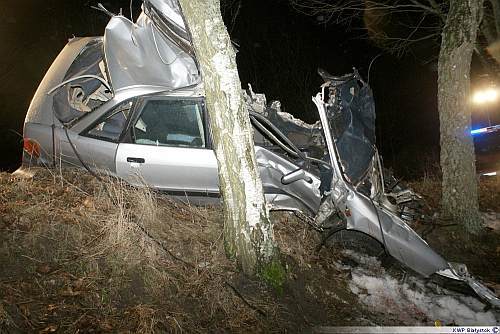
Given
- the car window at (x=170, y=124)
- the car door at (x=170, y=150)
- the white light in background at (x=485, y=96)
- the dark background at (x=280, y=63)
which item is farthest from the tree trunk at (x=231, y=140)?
the dark background at (x=280, y=63)

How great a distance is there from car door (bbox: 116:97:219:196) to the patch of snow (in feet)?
6.45

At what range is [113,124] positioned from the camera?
5.36 m

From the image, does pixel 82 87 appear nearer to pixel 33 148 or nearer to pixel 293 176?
pixel 33 148

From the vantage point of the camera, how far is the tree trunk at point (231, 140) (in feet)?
11.7

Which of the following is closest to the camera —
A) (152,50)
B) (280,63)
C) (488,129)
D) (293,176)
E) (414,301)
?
(293,176)

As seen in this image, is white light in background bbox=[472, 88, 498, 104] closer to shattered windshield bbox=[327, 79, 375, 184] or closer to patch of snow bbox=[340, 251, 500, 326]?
shattered windshield bbox=[327, 79, 375, 184]

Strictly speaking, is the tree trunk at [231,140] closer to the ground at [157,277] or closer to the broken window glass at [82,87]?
the ground at [157,277]

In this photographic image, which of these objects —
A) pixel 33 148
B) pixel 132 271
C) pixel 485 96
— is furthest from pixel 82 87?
pixel 485 96

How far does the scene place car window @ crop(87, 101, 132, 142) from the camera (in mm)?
4949

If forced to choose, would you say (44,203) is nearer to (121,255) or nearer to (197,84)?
(121,255)

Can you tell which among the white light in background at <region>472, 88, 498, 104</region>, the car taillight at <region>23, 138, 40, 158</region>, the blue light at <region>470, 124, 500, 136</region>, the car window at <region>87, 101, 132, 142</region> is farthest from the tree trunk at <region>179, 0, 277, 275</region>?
the white light in background at <region>472, 88, 498, 104</region>

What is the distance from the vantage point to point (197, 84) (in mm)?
4910

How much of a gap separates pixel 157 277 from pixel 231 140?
4.50 ft

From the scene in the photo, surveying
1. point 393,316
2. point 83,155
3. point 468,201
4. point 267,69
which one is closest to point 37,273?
point 83,155
